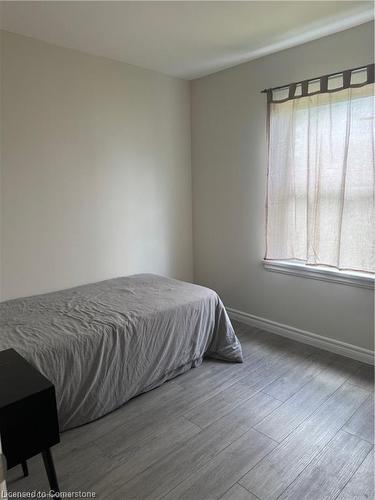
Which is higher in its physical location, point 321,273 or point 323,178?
point 323,178

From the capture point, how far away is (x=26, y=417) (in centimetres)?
129

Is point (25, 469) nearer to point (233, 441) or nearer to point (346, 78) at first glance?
point (233, 441)

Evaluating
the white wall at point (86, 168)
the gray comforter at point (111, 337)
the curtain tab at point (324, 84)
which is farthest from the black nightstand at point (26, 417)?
the curtain tab at point (324, 84)

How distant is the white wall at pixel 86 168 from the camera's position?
262 cm

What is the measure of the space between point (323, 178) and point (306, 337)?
4.61ft

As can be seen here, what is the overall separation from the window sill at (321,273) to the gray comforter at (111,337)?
Answer: 76 centimetres

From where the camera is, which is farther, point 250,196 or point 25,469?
point 250,196

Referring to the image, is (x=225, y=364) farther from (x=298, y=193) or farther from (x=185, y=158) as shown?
(x=185, y=158)

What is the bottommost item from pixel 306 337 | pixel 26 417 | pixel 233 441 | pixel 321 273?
pixel 233 441

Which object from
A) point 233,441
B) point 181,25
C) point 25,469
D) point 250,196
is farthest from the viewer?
point 250,196

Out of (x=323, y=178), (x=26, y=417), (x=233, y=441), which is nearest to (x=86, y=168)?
(x=323, y=178)

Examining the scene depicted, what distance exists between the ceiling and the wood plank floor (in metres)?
2.56

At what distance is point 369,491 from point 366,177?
6.48 feet

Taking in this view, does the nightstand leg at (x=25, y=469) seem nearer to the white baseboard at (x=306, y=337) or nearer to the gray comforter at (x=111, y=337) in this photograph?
the gray comforter at (x=111, y=337)
